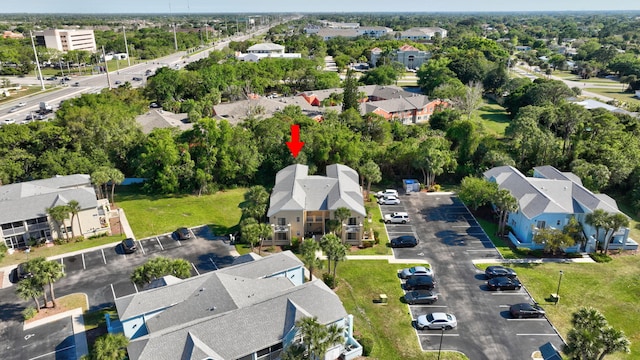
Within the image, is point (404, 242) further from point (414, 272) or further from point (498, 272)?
point (498, 272)

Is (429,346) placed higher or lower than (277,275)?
lower

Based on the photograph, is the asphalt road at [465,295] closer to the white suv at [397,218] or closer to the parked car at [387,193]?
the white suv at [397,218]

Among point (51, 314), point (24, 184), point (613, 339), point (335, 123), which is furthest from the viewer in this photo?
point (335, 123)

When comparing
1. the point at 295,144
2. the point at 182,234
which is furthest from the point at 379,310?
the point at 295,144

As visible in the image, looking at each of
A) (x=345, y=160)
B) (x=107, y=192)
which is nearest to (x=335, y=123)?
(x=345, y=160)

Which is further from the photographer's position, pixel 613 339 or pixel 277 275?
pixel 277 275

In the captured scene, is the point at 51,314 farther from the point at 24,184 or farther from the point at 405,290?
the point at 405,290

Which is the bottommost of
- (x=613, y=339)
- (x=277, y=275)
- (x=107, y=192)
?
(x=107, y=192)

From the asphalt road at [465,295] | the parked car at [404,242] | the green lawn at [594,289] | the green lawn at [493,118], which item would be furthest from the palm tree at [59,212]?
the green lawn at [493,118]
